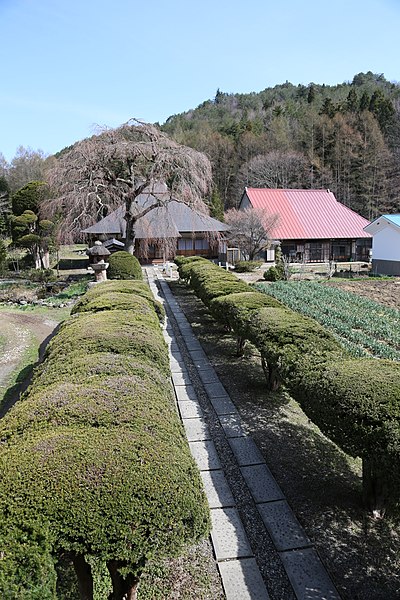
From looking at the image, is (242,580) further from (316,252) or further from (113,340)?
(316,252)

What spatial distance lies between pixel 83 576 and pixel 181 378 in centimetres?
499

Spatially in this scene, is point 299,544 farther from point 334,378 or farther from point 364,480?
point 334,378

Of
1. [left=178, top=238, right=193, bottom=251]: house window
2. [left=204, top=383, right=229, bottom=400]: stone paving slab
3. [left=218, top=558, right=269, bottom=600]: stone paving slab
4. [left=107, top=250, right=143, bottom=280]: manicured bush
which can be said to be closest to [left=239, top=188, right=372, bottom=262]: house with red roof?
[left=178, top=238, right=193, bottom=251]: house window

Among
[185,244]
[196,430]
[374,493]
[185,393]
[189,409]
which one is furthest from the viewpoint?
[185,244]

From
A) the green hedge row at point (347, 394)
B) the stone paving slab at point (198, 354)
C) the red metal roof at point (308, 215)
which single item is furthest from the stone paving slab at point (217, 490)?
the red metal roof at point (308, 215)

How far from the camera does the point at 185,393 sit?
650 cm

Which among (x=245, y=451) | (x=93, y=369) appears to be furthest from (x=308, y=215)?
(x=93, y=369)

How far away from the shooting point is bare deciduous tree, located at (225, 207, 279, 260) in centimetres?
2278

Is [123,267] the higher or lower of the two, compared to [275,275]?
higher

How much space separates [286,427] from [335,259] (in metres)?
24.4

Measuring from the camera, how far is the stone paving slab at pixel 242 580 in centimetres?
287

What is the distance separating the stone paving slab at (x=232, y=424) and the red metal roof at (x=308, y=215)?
2066 cm

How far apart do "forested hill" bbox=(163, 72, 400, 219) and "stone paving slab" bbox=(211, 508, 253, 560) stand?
128ft

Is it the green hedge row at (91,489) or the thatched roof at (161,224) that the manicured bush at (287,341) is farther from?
the thatched roof at (161,224)
